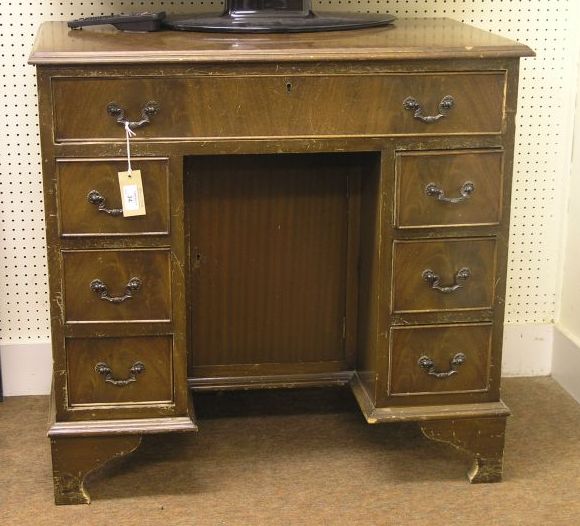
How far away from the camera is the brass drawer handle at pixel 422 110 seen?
2.11 meters

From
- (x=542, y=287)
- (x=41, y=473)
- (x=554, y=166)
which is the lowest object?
(x=41, y=473)

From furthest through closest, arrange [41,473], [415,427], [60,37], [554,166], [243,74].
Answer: [554,166]
[415,427]
[41,473]
[60,37]
[243,74]

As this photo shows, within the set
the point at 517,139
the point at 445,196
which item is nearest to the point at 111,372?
the point at 445,196

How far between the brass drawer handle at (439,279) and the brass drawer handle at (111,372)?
634 mm

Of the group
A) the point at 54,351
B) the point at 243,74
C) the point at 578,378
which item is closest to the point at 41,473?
the point at 54,351

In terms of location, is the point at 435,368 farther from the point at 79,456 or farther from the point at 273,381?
the point at 79,456

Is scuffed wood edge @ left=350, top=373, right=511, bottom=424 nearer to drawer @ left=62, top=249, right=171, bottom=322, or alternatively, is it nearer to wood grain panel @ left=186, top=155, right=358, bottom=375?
wood grain panel @ left=186, top=155, right=358, bottom=375

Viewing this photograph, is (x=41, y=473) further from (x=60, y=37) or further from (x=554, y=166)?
(x=554, y=166)

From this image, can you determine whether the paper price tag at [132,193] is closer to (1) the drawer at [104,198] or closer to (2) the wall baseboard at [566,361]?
(1) the drawer at [104,198]

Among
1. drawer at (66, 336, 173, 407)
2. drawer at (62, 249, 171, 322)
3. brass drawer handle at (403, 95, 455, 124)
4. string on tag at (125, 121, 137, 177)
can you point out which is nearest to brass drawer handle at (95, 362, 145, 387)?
drawer at (66, 336, 173, 407)

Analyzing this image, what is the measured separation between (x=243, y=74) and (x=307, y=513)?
0.94m

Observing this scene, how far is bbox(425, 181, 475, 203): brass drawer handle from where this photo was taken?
7.09 feet

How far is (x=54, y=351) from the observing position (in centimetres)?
218

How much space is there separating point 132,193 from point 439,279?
673 mm
